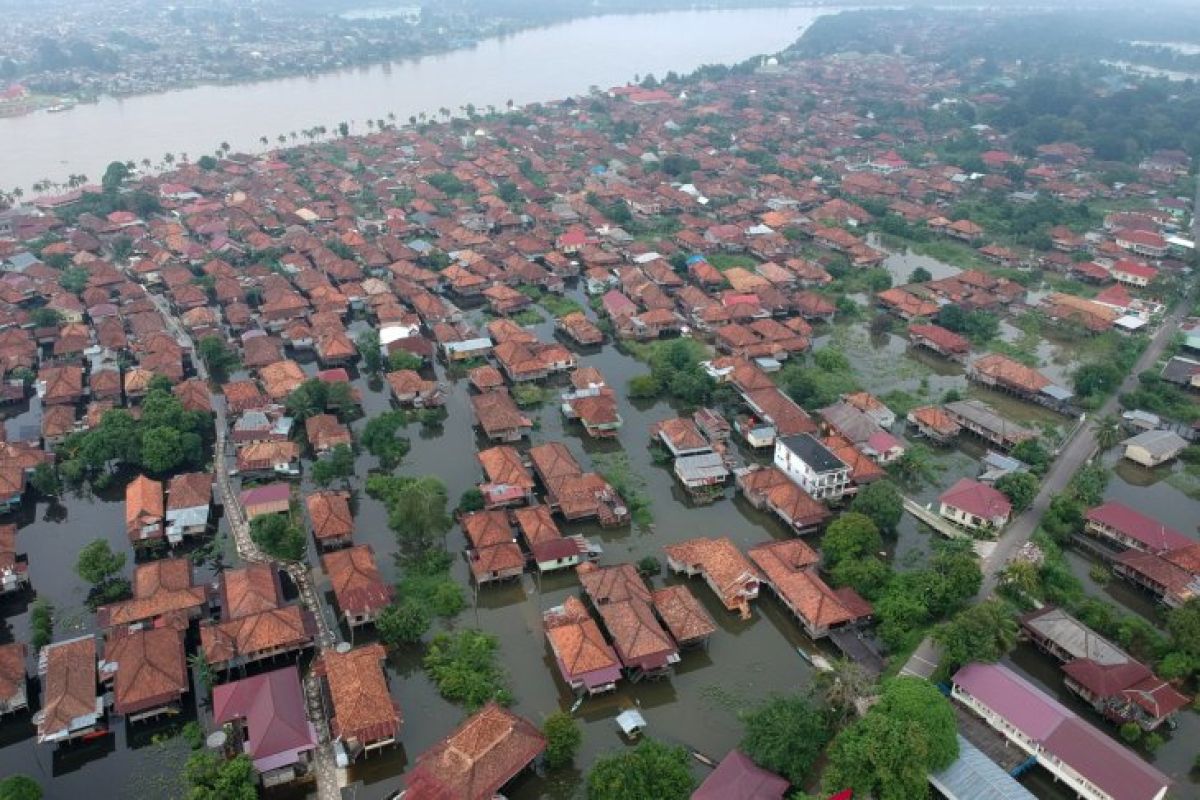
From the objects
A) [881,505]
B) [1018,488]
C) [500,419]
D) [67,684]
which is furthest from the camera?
[500,419]

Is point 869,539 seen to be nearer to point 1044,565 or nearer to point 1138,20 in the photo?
point 1044,565

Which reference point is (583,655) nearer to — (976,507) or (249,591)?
(249,591)

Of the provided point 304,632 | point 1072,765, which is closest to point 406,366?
point 304,632

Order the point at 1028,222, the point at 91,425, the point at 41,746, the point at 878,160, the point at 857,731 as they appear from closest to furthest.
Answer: the point at 857,731, the point at 41,746, the point at 91,425, the point at 1028,222, the point at 878,160

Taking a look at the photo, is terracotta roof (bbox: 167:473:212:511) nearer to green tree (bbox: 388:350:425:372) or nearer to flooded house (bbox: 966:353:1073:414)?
green tree (bbox: 388:350:425:372)

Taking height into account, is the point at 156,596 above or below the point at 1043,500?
above

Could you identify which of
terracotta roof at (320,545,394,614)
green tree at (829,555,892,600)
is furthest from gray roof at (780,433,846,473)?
terracotta roof at (320,545,394,614)

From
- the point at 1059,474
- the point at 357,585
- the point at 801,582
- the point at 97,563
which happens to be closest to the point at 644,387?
the point at 801,582
